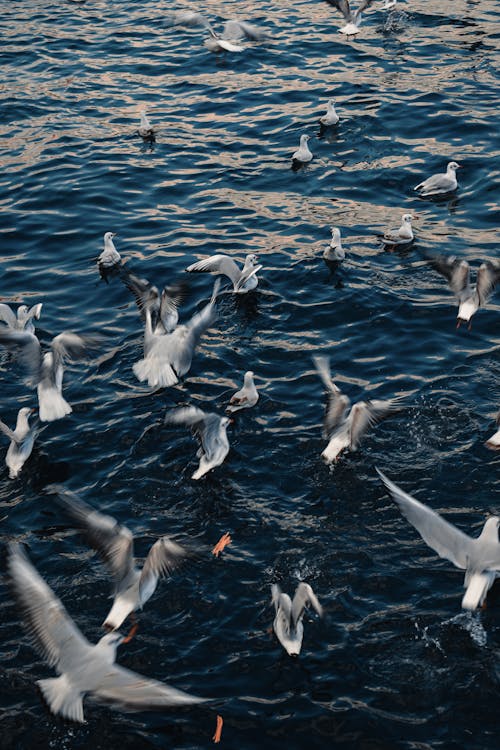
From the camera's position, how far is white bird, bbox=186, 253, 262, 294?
15541 mm

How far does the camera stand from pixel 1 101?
941 inches

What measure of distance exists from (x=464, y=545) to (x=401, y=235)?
7.89 meters

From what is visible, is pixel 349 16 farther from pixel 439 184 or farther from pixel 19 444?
pixel 19 444

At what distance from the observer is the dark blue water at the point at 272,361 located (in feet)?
29.9

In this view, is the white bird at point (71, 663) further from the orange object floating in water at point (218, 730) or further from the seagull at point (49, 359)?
the seagull at point (49, 359)

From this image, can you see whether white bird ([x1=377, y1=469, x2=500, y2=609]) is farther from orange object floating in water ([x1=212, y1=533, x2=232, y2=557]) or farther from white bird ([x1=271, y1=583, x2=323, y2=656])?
orange object floating in water ([x1=212, y1=533, x2=232, y2=557])

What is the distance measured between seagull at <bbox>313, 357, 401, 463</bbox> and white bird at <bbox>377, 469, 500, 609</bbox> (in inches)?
70.5

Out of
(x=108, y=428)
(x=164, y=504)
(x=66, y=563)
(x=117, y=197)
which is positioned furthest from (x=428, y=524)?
(x=117, y=197)

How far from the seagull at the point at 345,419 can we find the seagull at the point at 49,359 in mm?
3616

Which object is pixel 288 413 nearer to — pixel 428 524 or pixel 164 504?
pixel 164 504

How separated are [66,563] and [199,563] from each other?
1.52 meters

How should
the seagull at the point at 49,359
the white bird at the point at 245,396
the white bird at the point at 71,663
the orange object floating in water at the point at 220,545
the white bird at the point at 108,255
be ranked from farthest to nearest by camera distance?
the white bird at the point at 108,255 < the seagull at the point at 49,359 < the white bird at the point at 245,396 < the orange object floating in water at the point at 220,545 < the white bird at the point at 71,663

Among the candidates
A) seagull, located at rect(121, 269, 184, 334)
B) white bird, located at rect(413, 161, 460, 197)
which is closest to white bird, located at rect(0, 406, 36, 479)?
seagull, located at rect(121, 269, 184, 334)

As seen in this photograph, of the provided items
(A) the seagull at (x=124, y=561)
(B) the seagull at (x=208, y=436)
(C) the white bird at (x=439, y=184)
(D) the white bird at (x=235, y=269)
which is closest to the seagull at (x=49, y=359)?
(B) the seagull at (x=208, y=436)
